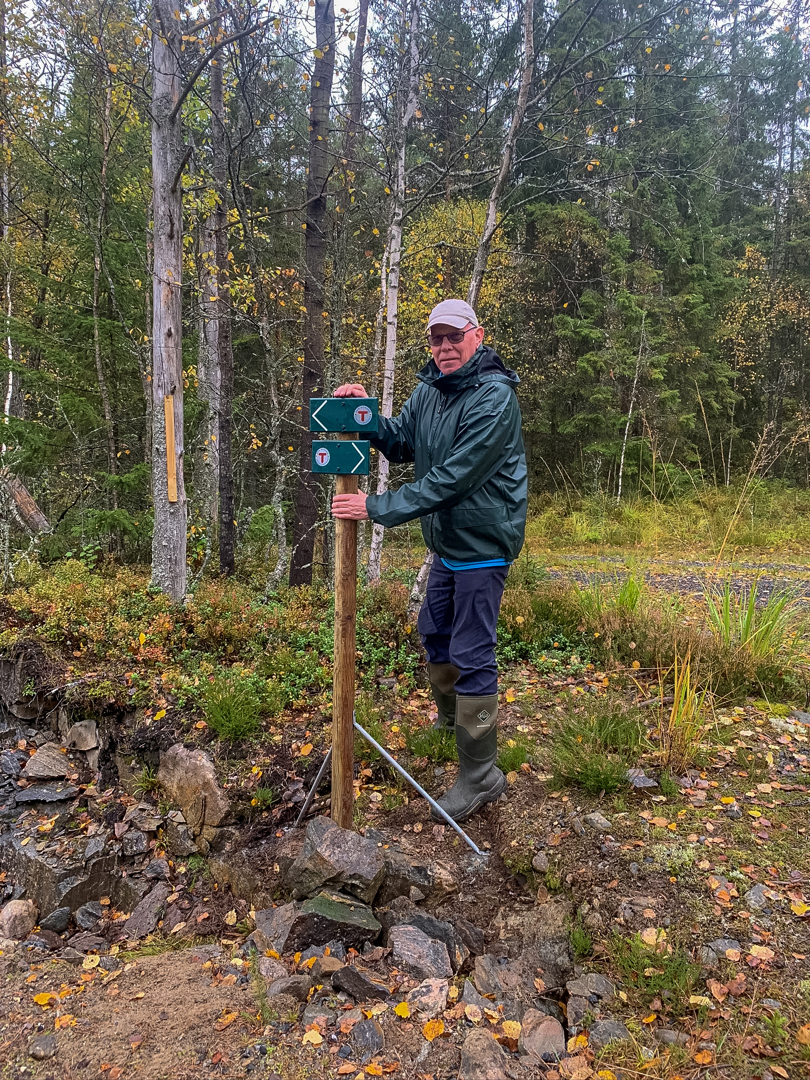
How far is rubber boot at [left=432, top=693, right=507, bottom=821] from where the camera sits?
10.7 feet

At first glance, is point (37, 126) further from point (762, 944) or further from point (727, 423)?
point (727, 423)

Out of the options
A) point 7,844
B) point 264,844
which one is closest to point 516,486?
point 264,844

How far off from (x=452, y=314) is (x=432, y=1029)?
→ 309 centimetres

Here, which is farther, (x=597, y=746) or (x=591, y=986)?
(x=597, y=746)

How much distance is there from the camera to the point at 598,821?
312cm

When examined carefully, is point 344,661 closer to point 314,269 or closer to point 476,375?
point 476,375

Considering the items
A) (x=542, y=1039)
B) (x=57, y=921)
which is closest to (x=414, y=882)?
(x=542, y=1039)

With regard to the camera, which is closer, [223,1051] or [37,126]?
[223,1051]

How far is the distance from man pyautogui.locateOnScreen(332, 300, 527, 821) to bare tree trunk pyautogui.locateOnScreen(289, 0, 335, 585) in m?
4.07

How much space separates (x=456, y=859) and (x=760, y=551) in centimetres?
950

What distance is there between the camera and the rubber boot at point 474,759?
3.25 metres

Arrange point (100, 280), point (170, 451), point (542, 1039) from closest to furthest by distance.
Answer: point (542, 1039) < point (170, 451) < point (100, 280)

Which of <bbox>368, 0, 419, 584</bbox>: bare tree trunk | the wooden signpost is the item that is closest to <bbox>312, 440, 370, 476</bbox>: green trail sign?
the wooden signpost

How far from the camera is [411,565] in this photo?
30.7 feet
